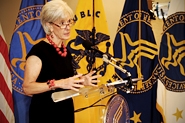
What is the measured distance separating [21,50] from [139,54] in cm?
117

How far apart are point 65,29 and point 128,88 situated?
532mm

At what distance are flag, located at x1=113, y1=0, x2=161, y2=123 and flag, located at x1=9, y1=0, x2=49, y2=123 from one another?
87 cm

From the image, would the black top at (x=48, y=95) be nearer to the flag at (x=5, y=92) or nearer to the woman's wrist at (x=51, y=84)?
the woman's wrist at (x=51, y=84)

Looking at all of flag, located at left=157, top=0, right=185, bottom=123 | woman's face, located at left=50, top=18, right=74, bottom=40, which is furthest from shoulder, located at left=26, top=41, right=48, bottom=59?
flag, located at left=157, top=0, right=185, bottom=123

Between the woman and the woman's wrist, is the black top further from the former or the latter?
the woman's wrist

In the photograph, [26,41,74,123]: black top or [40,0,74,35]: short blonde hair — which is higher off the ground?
[40,0,74,35]: short blonde hair

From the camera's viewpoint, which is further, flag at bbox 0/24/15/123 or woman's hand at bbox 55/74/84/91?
flag at bbox 0/24/15/123

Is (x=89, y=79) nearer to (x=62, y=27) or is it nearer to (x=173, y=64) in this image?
(x=62, y=27)

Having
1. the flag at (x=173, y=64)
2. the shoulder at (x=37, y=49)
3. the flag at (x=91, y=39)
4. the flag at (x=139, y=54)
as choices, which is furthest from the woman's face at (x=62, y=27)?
the flag at (x=173, y=64)

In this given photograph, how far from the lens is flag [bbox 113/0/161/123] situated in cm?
243

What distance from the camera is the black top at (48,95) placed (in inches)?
52.9

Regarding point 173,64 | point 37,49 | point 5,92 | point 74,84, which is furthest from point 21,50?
point 173,64

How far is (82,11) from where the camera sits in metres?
2.34

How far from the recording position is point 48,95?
4.52 feet
